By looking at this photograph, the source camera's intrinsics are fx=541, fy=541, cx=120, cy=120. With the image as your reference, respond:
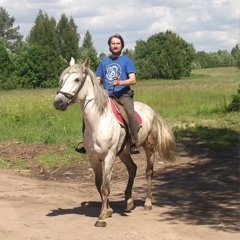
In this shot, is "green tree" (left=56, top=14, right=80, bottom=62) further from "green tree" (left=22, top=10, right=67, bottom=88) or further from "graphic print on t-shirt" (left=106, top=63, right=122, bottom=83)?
"graphic print on t-shirt" (left=106, top=63, right=122, bottom=83)

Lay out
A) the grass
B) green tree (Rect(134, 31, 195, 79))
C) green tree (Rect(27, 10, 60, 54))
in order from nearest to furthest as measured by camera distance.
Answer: the grass, green tree (Rect(27, 10, 60, 54)), green tree (Rect(134, 31, 195, 79))

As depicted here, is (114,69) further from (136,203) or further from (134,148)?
(136,203)

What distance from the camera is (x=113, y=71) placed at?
7.80 m

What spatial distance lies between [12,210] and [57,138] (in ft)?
23.9

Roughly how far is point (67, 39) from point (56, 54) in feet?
27.9

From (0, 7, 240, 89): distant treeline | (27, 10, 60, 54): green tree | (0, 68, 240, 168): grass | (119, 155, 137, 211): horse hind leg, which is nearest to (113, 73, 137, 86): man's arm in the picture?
(119, 155, 137, 211): horse hind leg

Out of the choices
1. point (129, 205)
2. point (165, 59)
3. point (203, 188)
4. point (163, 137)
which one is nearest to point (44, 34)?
point (165, 59)

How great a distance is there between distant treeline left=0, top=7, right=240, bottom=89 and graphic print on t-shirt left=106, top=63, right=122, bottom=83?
2760cm

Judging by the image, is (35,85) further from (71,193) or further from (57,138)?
(71,193)

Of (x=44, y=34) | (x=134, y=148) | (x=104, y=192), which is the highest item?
(x=44, y=34)

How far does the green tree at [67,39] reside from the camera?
67375 mm

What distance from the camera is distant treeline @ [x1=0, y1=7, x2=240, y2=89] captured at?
2249 inches

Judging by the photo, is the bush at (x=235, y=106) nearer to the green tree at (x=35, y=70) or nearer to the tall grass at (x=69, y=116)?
the tall grass at (x=69, y=116)

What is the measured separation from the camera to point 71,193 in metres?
9.63
